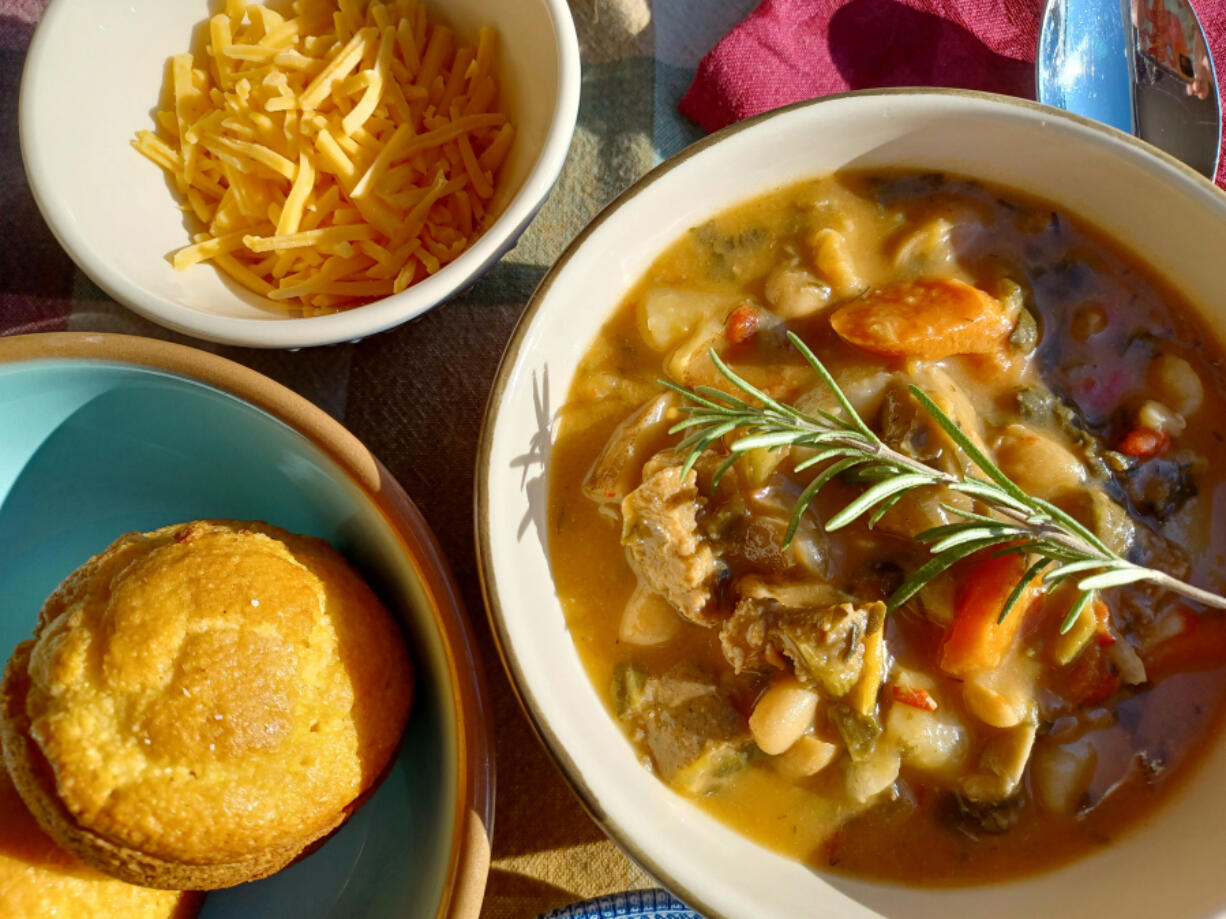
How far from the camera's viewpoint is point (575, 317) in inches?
80.2

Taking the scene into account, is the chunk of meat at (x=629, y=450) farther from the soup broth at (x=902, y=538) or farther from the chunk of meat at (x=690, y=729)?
the chunk of meat at (x=690, y=729)

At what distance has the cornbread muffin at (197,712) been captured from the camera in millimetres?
1767

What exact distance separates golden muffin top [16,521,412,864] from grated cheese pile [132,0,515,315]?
68 cm

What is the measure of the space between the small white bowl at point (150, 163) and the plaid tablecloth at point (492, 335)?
0.88 ft

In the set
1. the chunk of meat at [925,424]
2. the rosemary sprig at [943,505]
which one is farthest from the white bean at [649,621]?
the chunk of meat at [925,424]

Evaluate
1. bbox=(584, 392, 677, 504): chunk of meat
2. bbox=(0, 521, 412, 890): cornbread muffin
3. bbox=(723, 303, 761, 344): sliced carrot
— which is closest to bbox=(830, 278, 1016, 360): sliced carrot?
bbox=(723, 303, 761, 344): sliced carrot

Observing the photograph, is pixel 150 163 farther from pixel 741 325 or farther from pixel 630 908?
pixel 630 908

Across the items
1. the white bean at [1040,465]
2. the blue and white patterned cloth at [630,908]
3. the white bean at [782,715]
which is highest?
the white bean at [1040,465]

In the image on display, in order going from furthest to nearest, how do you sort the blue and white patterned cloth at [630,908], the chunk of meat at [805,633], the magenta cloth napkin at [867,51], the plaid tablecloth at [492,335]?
the magenta cloth napkin at [867,51] → the plaid tablecloth at [492,335] → the blue and white patterned cloth at [630,908] → the chunk of meat at [805,633]

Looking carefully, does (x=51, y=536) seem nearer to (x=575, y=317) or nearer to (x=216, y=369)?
(x=216, y=369)

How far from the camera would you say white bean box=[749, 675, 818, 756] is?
1907mm

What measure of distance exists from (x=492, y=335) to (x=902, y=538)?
109 centimetres

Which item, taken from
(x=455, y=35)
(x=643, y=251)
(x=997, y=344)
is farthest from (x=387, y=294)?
(x=997, y=344)

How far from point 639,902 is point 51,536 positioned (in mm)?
1570
